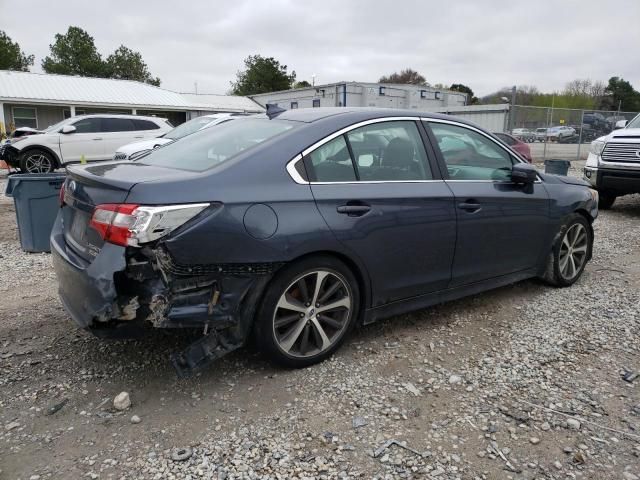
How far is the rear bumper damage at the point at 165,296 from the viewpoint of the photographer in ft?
8.63

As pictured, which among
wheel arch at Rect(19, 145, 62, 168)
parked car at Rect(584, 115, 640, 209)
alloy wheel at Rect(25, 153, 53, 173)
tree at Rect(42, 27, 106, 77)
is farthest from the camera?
tree at Rect(42, 27, 106, 77)

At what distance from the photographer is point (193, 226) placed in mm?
2650

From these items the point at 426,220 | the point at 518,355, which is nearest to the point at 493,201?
the point at 426,220

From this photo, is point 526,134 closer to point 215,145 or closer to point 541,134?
point 541,134

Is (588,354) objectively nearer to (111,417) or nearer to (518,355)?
(518,355)

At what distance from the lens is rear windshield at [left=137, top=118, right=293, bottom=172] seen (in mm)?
3188

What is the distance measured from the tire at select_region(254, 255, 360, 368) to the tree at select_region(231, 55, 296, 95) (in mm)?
55724

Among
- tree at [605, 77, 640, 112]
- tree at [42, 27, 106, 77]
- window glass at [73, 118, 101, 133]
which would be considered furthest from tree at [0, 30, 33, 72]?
tree at [605, 77, 640, 112]

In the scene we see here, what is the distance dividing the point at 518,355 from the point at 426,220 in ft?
3.72

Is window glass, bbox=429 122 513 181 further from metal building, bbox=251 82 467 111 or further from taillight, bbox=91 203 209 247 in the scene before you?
metal building, bbox=251 82 467 111

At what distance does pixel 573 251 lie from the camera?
4.94 meters

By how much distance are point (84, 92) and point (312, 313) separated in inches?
1221

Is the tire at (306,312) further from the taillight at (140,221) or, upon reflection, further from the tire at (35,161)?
the tire at (35,161)

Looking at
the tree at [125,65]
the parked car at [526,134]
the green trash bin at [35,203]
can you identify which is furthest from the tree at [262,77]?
the green trash bin at [35,203]
